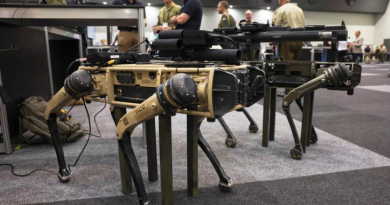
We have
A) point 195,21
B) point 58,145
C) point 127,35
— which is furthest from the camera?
point 127,35

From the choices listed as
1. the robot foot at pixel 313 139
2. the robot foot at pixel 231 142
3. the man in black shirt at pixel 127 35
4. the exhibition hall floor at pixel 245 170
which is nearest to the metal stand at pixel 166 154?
the exhibition hall floor at pixel 245 170

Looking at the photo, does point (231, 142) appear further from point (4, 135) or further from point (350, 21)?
point (350, 21)

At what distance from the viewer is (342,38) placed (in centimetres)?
204

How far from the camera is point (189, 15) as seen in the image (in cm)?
280

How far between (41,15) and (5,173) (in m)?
1.22

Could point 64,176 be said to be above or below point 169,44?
below

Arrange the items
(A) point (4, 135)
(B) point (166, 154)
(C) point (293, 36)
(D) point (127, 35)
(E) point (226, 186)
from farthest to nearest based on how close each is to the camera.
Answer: (D) point (127, 35)
(A) point (4, 135)
(C) point (293, 36)
(E) point (226, 186)
(B) point (166, 154)

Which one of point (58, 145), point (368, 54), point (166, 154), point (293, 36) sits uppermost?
point (293, 36)

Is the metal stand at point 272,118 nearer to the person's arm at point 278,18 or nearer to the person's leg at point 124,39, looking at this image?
the person's arm at point 278,18

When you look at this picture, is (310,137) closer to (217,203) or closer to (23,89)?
(217,203)

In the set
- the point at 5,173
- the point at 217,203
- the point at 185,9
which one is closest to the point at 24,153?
the point at 5,173

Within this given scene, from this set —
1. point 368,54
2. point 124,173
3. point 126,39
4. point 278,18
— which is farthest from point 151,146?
point 368,54

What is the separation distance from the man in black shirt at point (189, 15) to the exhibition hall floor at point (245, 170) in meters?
1.11

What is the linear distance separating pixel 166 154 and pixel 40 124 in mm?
1778
